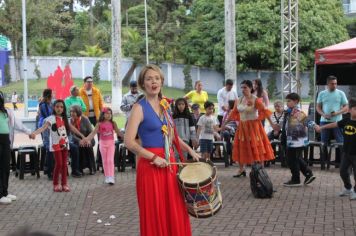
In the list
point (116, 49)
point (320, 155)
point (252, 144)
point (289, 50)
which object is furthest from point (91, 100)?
point (116, 49)

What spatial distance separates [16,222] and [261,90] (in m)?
6.00

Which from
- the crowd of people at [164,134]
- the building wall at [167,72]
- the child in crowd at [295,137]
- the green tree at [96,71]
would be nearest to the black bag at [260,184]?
the crowd of people at [164,134]

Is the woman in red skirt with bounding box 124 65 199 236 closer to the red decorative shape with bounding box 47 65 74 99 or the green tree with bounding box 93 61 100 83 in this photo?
the red decorative shape with bounding box 47 65 74 99

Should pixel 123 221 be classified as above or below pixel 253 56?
below

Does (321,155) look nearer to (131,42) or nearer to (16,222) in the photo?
(16,222)

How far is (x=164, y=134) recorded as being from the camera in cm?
507

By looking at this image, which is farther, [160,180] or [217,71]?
[217,71]

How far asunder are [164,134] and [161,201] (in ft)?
1.85

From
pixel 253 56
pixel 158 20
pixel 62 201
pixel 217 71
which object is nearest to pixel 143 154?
pixel 62 201

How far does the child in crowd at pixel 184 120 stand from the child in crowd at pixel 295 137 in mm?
1982

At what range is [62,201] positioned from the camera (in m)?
9.23

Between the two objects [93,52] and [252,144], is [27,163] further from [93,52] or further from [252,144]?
[93,52]

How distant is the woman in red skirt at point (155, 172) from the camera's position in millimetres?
4996

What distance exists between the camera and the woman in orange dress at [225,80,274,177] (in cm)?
979
